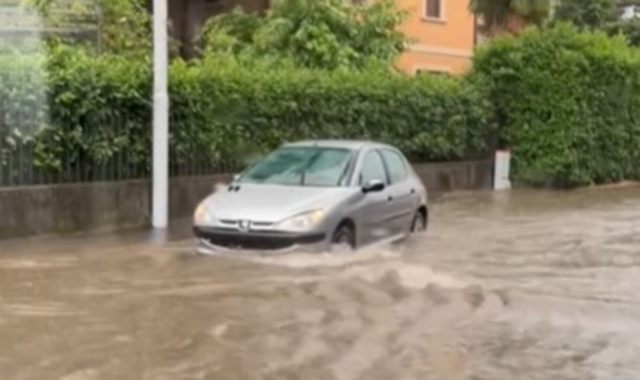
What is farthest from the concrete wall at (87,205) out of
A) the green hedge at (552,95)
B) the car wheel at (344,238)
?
the green hedge at (552,95)

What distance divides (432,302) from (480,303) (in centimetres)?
47

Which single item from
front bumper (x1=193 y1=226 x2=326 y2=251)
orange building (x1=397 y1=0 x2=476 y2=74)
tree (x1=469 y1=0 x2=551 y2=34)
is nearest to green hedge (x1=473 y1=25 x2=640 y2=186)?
tree (x1=469 y1=0 x2=551 y2=34)

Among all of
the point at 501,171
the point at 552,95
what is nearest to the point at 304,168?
the point at 501,171

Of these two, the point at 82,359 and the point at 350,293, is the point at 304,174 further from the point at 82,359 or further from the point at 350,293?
the point at 82,359

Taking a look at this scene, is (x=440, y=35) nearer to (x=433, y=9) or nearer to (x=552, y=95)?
(x=433, y=9)

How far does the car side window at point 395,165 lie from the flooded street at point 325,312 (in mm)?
970

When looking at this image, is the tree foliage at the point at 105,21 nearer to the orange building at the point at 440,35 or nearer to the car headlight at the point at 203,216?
the car headlight at the point at 203,216

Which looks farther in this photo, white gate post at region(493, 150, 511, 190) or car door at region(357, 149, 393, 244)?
white gate post at region(493, 150, 511, 190)

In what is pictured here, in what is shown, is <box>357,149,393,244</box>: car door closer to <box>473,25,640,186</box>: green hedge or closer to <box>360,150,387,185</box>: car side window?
<box>360,150,387,185</box>: car side window

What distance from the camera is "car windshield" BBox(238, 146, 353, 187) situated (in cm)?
1371

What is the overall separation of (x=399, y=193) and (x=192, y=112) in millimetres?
4558

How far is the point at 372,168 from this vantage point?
1441cm

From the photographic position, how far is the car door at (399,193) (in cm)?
1459

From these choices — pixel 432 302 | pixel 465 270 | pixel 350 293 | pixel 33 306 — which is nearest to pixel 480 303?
pixel 432 302
